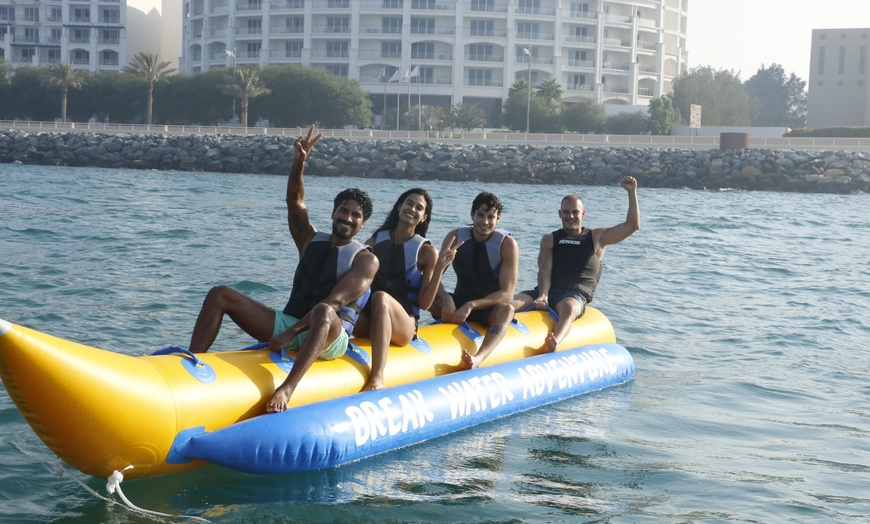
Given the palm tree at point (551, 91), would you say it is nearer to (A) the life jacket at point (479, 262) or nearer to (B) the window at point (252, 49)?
(B) the window at point (252, 49)

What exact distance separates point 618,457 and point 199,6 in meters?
71.6

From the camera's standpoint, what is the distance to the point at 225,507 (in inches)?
167

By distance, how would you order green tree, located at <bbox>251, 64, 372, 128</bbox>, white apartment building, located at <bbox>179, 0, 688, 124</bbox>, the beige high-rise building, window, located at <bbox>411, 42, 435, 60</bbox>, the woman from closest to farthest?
the woman < green tree, located at <bbox>251, 64, 372, 128</bbox> < white apartment building, located at <bbox>179, 0, 688, 124</bbox> < window, located at <bbox>411, 42, 435, 60</bbox> < the beige high-rise building

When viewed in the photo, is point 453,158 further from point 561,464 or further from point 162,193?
point 561,464

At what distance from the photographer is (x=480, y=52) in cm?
6575

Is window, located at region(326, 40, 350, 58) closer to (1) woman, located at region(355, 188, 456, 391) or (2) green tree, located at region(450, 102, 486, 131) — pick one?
(2) green tree, located at region(450, 102, 486, 131)

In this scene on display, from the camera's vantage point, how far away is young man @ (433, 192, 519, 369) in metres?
6.21

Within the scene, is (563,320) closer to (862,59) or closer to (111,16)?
(862,59)

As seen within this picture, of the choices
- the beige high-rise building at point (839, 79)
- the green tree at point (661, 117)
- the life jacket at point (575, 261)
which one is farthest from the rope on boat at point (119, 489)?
the beige high-rise building at point (839, 79)

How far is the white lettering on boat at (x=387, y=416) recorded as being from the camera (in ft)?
15.5

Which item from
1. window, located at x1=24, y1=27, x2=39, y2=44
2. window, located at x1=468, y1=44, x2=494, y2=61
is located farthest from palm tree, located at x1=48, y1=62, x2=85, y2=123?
window, located at x1=468, y1=44, x2=494, y2=61

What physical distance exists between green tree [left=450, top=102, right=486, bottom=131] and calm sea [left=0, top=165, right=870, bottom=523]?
3986 centimetres

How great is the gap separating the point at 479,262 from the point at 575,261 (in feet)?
3.16

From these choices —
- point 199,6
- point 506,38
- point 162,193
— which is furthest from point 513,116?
point 162,193
